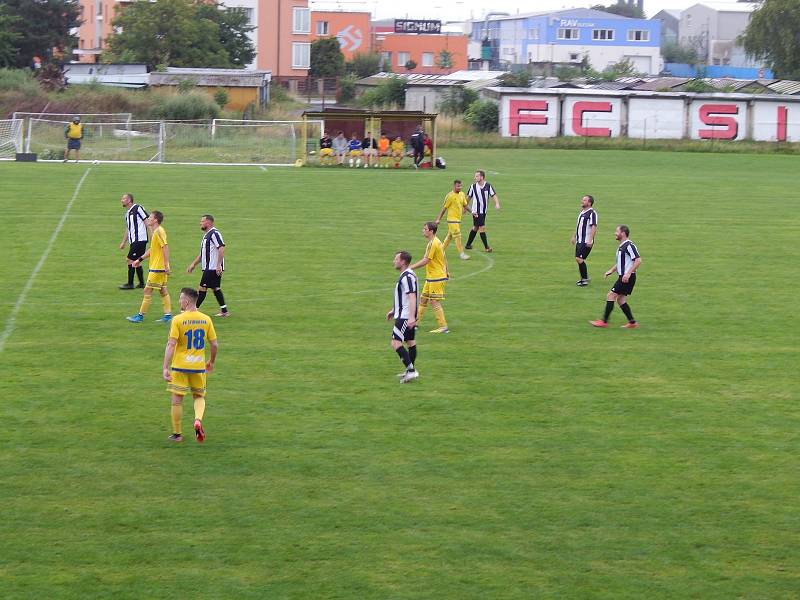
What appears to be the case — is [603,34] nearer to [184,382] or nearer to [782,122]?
[782,122]

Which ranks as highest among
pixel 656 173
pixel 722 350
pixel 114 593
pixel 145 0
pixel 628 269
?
pixel 145 0

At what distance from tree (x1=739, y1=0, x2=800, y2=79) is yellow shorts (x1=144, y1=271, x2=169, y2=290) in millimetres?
92421

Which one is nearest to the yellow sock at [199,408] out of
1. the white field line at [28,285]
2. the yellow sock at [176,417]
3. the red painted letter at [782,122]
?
the yellow sock at [176,417]

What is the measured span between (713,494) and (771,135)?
64.9 metres

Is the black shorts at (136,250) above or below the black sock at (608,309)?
above

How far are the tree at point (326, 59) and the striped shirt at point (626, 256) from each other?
349 ft

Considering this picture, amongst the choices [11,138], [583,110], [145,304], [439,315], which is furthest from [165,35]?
[439,315]

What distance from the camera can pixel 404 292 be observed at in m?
16.1

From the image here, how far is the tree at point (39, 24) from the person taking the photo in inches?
3433

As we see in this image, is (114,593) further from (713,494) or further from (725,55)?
(725,55)

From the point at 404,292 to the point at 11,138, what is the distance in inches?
1804

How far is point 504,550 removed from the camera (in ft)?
35.0

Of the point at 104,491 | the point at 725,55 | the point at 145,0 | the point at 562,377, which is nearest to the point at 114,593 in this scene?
the point at 104,491

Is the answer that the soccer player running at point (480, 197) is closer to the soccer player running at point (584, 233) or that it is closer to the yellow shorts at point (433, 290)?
the soccer player running at point (584, 233)
